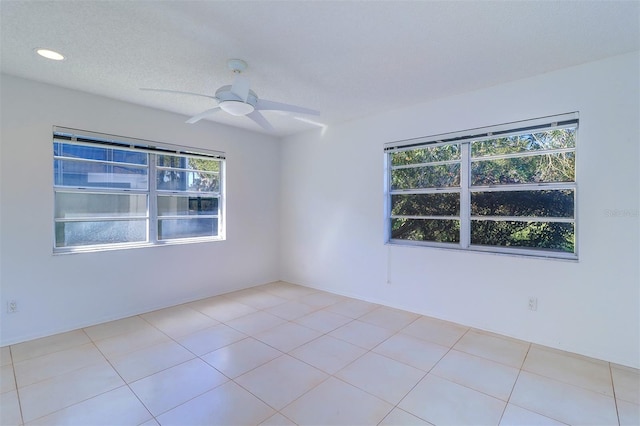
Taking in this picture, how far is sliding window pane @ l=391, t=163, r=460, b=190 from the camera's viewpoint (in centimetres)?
353

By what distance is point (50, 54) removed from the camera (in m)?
2.45

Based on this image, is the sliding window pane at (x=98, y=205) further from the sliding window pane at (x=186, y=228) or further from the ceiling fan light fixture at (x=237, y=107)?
the ceiling fan light fixture at (x=237, y=107)

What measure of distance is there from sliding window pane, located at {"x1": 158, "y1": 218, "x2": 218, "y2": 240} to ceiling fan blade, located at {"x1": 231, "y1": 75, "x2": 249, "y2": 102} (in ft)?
7.86

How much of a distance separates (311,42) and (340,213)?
2.55 metres

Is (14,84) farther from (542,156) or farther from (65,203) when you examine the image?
(542,156)

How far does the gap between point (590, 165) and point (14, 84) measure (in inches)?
212

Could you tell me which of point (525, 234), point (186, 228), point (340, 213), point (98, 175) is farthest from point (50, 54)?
point (525, 234)

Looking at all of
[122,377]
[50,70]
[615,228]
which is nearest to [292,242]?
[122,377]

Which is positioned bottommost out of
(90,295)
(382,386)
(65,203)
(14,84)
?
(382,386)

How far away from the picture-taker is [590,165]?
8.63 ft

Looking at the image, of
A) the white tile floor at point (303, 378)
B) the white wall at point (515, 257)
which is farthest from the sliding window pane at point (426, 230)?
the white tile floor at point (303, 378)

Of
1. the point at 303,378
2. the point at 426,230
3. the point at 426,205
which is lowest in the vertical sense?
the point at 303,378

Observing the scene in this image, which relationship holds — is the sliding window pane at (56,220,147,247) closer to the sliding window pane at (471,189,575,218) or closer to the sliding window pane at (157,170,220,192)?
the sliding window pane at (157,170,220,192)

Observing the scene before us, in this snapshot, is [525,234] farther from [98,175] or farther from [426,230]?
[98,175]
